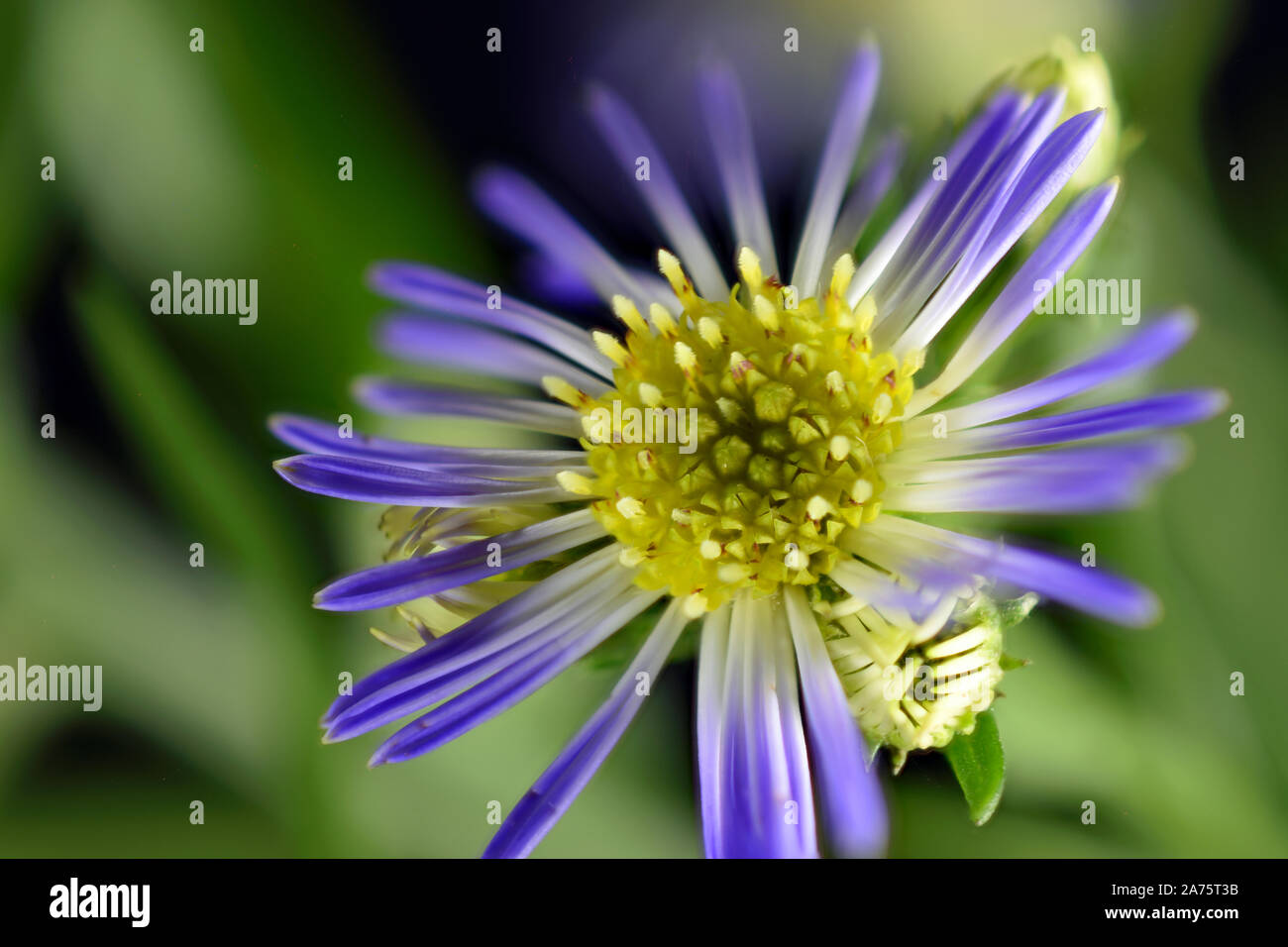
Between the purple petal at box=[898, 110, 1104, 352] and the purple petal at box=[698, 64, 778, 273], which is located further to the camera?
the purple petal at box=[698, 64, 778, 273]

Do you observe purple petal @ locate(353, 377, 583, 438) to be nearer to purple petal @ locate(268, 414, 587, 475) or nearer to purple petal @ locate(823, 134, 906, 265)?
purple petal @ locate(268, 414, 587, 475)

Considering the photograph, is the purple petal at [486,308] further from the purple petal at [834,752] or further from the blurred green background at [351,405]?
the purple petal at [834,752]

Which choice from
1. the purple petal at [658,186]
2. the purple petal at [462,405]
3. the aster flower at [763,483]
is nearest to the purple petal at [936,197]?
the aster flower at [763,483]

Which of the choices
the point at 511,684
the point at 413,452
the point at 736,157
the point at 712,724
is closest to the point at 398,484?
the point at 413,452

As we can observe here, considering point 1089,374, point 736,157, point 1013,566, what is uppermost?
point 736,157

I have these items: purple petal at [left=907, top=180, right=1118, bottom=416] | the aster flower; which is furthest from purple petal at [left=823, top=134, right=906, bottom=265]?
purple petal at [left=907, top=180, right=1118, bottom=416]

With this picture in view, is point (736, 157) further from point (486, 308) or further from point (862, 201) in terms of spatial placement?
point (486, 308)
